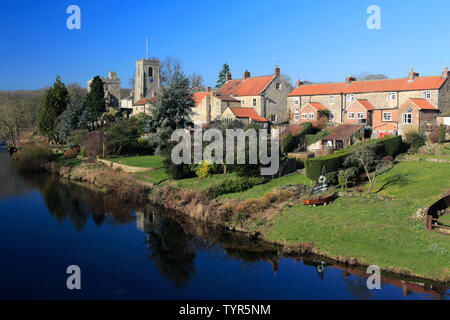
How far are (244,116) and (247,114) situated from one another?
101cm

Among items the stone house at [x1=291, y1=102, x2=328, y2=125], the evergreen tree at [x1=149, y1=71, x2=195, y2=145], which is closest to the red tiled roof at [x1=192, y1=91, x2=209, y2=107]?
the evergreen tree at [x1=149, y1=71, x2=195, y2=145]

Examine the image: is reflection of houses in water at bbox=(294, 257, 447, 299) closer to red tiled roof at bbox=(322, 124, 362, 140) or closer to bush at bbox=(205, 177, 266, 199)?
bush at bbox=(205, 177, 266, 199)

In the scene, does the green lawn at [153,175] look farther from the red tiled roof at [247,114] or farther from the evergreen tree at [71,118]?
the evergreen tree at [71,118]

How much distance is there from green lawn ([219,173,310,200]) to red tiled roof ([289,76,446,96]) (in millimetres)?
21086

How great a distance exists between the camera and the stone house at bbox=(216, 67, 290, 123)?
56.7 meters

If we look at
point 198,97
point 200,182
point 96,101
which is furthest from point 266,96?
point 96,101

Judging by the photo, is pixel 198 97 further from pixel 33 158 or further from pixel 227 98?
pixel 33 158

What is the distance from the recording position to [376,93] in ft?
162

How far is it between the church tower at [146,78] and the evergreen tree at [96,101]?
39.1 feet

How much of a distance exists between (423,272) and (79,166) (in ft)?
136
